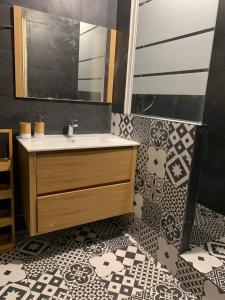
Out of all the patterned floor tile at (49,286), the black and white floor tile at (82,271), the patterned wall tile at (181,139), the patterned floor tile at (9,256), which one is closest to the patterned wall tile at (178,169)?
the patterned wall tile at (181,139)

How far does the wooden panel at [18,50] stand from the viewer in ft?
4.83

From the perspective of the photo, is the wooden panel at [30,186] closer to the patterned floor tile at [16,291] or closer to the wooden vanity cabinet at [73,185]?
the wooden vanity cabinet at [73,185]

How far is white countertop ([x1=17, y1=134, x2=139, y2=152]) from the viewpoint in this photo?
4.40 feet

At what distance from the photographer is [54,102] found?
1709 mm

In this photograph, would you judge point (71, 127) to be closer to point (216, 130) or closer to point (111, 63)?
point (111, 63)

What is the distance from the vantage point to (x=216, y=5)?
135 cm

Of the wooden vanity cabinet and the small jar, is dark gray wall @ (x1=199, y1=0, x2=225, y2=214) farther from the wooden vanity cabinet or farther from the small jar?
the small jar

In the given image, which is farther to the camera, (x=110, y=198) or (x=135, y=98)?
(x=135, y=98)

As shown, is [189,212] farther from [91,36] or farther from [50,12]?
[50,12]

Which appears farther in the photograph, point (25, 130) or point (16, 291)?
point (25, 130)

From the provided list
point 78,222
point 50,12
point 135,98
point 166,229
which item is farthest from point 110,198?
point 50,12

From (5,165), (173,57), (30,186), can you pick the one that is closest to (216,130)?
(173,57)

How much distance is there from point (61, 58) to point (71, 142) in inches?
24.2

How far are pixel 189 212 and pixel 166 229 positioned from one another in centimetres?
21
